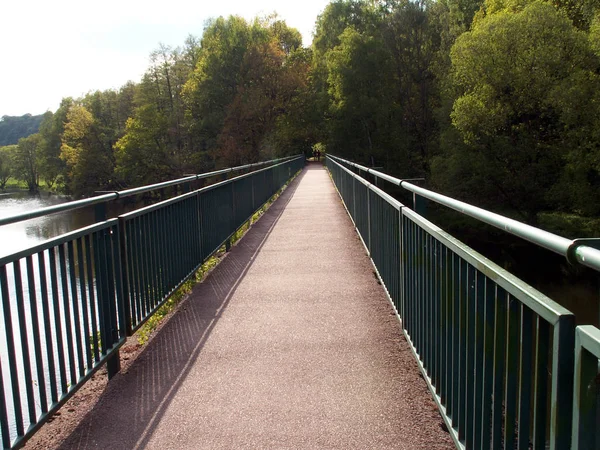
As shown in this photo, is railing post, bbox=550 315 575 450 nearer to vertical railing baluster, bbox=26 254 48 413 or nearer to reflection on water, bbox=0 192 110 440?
reflection on water, bbox=0 192 110 440

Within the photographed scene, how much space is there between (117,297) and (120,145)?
2197 inches

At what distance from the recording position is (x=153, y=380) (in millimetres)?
3908

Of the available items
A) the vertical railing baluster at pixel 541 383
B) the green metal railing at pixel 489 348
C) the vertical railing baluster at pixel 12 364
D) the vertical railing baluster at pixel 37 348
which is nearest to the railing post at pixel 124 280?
the vertical railing baluster at pixel 37 348

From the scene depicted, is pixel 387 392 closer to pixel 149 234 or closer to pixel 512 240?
pixel 149 234

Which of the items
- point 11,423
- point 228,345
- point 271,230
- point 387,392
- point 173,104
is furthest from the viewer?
point 173,104

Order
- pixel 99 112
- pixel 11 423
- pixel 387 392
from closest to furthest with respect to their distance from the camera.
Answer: pixel 11 423
pixel 387 392
pixel 99 112

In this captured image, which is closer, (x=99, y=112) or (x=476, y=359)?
(x=476, y=359)

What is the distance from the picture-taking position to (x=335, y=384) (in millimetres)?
3752

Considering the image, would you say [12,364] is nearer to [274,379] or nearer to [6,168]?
[274,379]

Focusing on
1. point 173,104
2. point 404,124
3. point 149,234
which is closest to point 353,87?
point 404,124

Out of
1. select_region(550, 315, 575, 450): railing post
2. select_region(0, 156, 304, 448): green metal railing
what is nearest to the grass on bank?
select_region(0, 156, 304, 448): green metal railing

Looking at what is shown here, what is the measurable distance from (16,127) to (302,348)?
8314 inches

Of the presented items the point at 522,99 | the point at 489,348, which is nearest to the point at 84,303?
the point at 489,348

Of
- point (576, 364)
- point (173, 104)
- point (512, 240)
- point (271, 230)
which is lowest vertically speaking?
point (512, 240)
